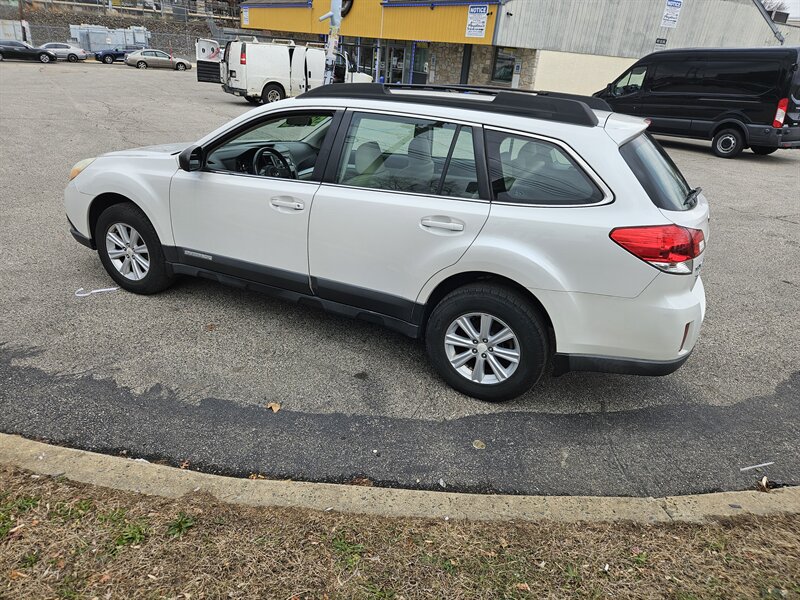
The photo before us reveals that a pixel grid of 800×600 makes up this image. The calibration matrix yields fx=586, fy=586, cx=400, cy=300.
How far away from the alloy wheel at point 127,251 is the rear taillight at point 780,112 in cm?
1397

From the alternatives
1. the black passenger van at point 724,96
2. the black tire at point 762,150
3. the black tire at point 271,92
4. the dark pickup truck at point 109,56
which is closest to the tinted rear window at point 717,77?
the black passenger van at point 724,96

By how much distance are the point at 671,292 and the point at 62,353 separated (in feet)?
12.3

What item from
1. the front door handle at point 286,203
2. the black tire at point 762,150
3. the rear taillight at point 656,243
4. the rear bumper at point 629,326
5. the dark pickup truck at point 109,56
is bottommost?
the dark pickup truck at point 109,56

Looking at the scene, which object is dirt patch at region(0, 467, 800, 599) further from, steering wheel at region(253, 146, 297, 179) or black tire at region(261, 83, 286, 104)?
black tire at region(261, 83, 286, 104)

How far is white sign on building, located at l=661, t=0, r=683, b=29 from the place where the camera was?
2239cm

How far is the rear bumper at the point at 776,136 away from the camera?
1334cm

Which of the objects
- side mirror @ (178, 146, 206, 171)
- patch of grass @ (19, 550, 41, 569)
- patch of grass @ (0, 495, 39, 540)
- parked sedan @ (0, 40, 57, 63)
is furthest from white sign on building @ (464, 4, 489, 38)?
parked sedan @ (0, 40, 57, 63)

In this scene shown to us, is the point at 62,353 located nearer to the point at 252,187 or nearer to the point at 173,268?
the point at 173,268

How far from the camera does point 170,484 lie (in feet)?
8.84

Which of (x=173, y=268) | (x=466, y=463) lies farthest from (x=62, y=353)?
(x=466, y=463)

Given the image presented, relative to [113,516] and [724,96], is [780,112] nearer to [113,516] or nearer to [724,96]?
[724,96]

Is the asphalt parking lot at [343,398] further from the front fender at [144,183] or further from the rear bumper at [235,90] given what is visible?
the rear bumper at [235,90]

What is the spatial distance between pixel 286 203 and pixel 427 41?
84.8 feet

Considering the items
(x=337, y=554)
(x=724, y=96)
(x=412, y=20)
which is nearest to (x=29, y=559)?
(x=337, y=554)
